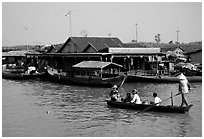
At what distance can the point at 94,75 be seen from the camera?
1742cm

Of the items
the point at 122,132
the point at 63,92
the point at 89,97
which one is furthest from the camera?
the point at 63,92

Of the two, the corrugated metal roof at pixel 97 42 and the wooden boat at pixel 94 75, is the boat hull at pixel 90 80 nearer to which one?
the wooden boat at pixel 94 75

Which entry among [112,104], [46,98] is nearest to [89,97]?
[46,98]

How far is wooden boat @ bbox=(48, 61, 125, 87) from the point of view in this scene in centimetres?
1559

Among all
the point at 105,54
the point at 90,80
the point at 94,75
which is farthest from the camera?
the point at 105,54

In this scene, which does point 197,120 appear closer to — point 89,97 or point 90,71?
point 89,97

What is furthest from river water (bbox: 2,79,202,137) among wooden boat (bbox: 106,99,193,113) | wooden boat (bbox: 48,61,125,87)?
wooden boat (bbox: 48,61,125,87)

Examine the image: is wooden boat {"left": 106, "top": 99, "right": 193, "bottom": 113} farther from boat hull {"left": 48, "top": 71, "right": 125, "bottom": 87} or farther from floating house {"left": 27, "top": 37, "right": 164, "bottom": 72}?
floating house {"left": 27, "top": 37, "right": 164, "bottom": 72}

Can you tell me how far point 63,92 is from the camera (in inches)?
578

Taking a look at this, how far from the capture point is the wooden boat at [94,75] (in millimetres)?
15586

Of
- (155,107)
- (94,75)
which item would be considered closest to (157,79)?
(94,75)

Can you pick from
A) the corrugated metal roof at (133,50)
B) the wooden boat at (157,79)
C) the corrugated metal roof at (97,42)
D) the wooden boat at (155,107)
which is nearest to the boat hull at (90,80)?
the wooden boat at (157,79)

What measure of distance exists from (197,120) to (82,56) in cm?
1263

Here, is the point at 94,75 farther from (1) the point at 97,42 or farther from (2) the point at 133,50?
(1) the point at 97,42
